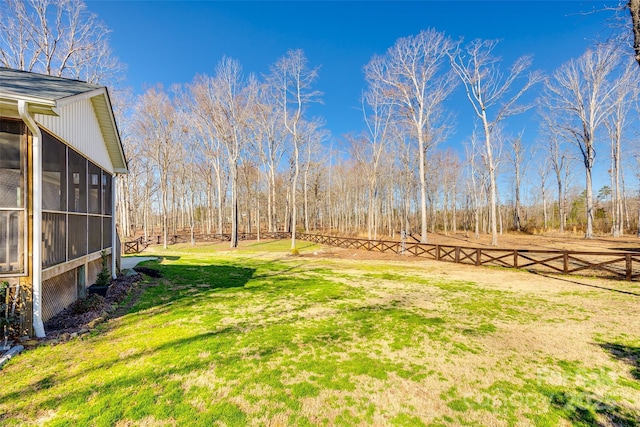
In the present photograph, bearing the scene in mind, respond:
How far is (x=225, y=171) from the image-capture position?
101ft

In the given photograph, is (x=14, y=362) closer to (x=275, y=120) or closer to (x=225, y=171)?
(x=275, y=120)

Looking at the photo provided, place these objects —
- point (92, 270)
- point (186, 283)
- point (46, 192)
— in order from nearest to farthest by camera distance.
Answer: point (46, 192), point (92, 270), point (186, 283)

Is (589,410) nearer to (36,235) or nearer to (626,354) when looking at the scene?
(626,354)

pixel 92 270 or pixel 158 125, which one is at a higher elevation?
pixel 158 125

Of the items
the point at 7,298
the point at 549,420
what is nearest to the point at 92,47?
the point at 7,298

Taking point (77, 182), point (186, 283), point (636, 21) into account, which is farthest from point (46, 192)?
point (636, 21)

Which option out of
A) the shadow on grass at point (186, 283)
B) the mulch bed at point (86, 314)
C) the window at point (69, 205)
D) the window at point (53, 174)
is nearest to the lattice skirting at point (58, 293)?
the mulch bed at point (86, 314)

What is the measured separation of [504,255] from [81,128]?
53.6 feet

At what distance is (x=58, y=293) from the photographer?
555 centimetres

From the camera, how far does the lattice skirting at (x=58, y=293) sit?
16.7ft

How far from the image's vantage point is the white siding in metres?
5.14

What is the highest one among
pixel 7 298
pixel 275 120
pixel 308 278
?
pixel 275 120

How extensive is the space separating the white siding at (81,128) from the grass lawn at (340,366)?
3844 millimetres

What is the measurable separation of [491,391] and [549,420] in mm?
559
